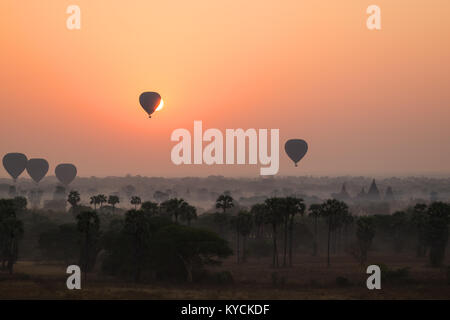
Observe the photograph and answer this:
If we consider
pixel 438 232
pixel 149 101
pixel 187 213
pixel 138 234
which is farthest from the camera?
pixel 149 101

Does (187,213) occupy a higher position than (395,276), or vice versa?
(187,213)

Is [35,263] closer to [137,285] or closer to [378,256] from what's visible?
[137,285]

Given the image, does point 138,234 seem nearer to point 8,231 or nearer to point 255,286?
point 255,286

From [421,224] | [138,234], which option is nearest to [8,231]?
[138,234]

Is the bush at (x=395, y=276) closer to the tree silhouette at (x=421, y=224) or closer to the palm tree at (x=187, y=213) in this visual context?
the tree silhouette at (x=421, y=224)

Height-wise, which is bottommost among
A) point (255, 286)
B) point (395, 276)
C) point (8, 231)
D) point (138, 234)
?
point (255, 286)

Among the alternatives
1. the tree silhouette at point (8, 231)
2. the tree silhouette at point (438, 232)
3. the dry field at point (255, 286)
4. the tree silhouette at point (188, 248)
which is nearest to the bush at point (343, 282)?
the dry field at point (255, 286)
